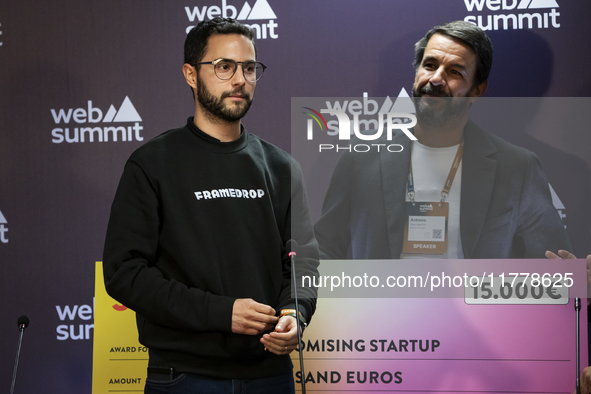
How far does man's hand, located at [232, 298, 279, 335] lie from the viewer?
60.2 inches

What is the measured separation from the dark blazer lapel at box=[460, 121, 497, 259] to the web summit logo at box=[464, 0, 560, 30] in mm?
839

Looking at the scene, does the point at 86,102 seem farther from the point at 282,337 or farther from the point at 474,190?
the point at 474,190

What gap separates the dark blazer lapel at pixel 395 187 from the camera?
196 cm

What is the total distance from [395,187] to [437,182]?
0.53 feet

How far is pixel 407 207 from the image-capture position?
1.96 metres

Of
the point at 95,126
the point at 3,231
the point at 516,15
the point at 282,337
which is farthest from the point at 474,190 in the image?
the point at 3,231

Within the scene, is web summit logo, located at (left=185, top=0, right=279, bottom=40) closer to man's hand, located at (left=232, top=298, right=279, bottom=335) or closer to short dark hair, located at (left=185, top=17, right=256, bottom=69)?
short dark hair, located at (left=185, top=17, right=256, bottom=69)

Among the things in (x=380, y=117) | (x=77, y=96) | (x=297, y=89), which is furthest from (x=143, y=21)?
(x=380, y=117)

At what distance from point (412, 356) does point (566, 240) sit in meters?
0.83

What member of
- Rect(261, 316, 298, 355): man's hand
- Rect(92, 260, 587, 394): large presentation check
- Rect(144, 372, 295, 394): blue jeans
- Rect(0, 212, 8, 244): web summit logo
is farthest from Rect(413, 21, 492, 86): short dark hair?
Rect(0, 212, 8, 244): web summit logo

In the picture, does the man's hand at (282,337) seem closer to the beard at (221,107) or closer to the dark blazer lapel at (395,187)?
the dark blazer lapel at (395,187)

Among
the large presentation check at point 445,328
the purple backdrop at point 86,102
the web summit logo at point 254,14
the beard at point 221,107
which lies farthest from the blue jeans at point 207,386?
the web summit logo at point 254,14

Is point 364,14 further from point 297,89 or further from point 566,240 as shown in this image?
point 566,240

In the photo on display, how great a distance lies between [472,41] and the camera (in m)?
2.38
